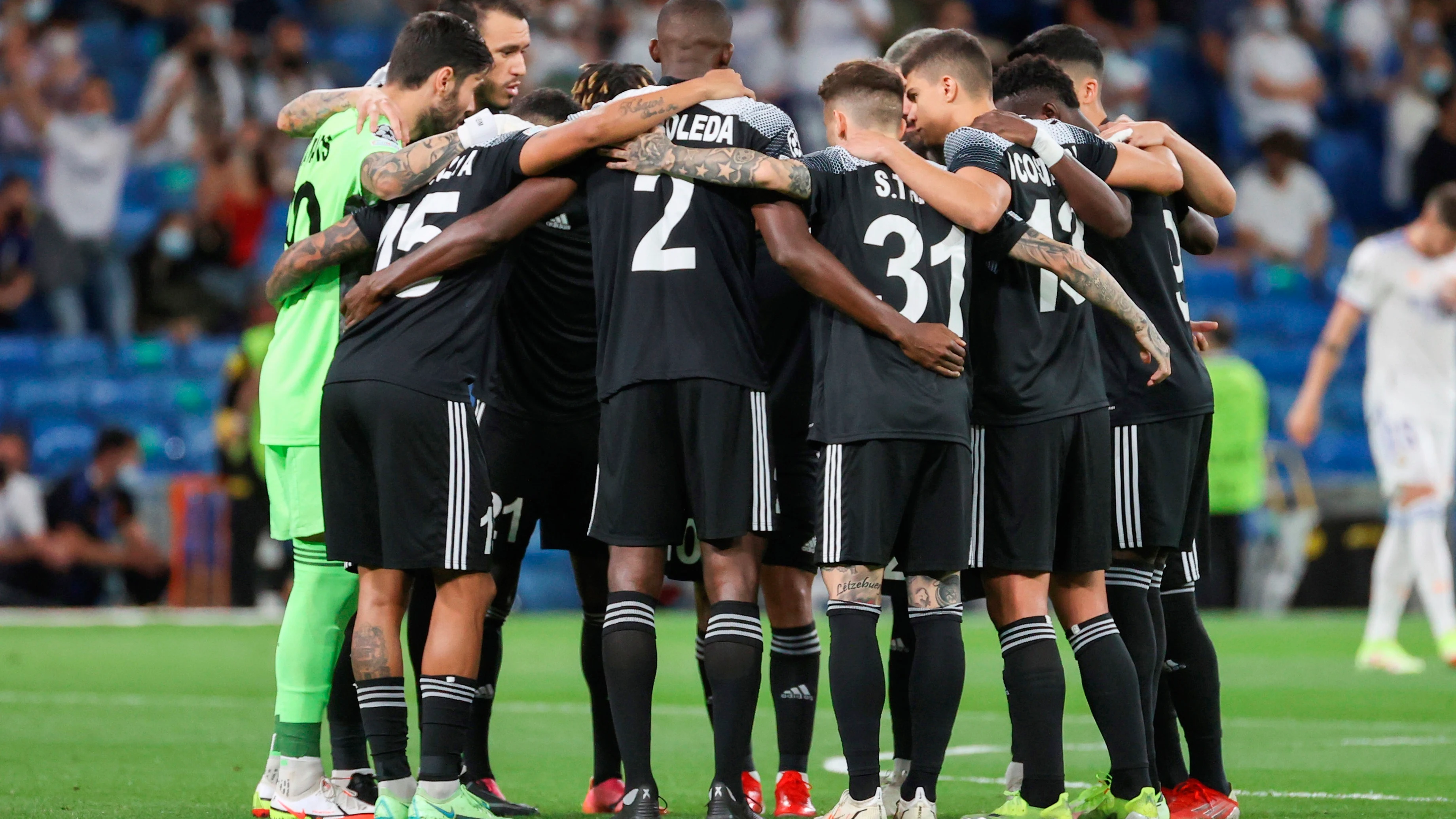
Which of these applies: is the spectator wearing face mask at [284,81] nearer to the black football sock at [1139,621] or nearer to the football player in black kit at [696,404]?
the football player in black kit at [696,404]

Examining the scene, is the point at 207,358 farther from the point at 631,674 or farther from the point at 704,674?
the point at 631,674

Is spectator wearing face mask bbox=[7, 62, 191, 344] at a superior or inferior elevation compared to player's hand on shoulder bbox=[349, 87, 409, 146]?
superior

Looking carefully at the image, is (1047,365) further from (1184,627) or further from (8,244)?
(8,244)

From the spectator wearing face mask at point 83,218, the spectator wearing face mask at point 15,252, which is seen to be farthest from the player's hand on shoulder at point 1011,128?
the spectator wearing face mask at point 15,252

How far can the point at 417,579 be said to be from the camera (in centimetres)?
575

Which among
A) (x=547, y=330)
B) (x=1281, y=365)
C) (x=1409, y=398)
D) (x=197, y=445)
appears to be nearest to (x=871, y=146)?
(x=547, y=330)

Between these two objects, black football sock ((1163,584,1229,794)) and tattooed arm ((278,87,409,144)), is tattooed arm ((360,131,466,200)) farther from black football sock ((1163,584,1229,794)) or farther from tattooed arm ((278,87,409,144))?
black football sock ((1163,584,1229,794))

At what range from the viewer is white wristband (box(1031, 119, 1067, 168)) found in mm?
5359

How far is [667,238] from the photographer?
5.17 metres

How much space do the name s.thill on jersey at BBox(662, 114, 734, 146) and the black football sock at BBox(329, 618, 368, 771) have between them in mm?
1883

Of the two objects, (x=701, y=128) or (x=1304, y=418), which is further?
(x=1304, y=418)

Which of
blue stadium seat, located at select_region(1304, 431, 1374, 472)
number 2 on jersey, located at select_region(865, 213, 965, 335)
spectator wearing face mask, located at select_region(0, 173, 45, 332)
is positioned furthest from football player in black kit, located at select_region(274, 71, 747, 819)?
blue stadium seat, located at select_region(1304, 431, 1374, 472)

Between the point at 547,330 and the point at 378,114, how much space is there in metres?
0.91

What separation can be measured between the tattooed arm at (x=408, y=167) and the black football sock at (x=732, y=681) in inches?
61.5
